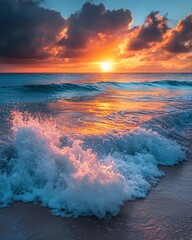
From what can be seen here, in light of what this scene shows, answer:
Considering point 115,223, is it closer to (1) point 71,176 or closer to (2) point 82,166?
(1) point 71,176

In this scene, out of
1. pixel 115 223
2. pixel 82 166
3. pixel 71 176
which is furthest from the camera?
pixel 82 166

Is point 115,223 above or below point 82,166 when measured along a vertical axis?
below

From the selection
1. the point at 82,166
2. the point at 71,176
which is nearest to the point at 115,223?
the point at 71,176

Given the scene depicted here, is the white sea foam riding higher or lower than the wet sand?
higher

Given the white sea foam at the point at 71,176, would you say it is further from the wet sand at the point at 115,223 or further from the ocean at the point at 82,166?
the wet sand at the point at 115,223

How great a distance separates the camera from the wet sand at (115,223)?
3.40m

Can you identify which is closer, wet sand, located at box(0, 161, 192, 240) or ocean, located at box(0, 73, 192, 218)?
wet sand, located at box(0, 161, 192, 240)

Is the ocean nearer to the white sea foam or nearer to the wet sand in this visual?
the white sea foam

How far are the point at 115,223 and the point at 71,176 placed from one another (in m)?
1.04

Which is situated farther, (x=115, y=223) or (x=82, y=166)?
(x=82, y=166)

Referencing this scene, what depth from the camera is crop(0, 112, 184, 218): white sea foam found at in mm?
4023

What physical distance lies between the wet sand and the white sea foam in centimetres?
17

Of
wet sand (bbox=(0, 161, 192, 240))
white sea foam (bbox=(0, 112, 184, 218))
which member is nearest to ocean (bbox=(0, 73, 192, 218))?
white sea foam (bbox=(0, 112, 184, 218))

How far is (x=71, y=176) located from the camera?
437cm
